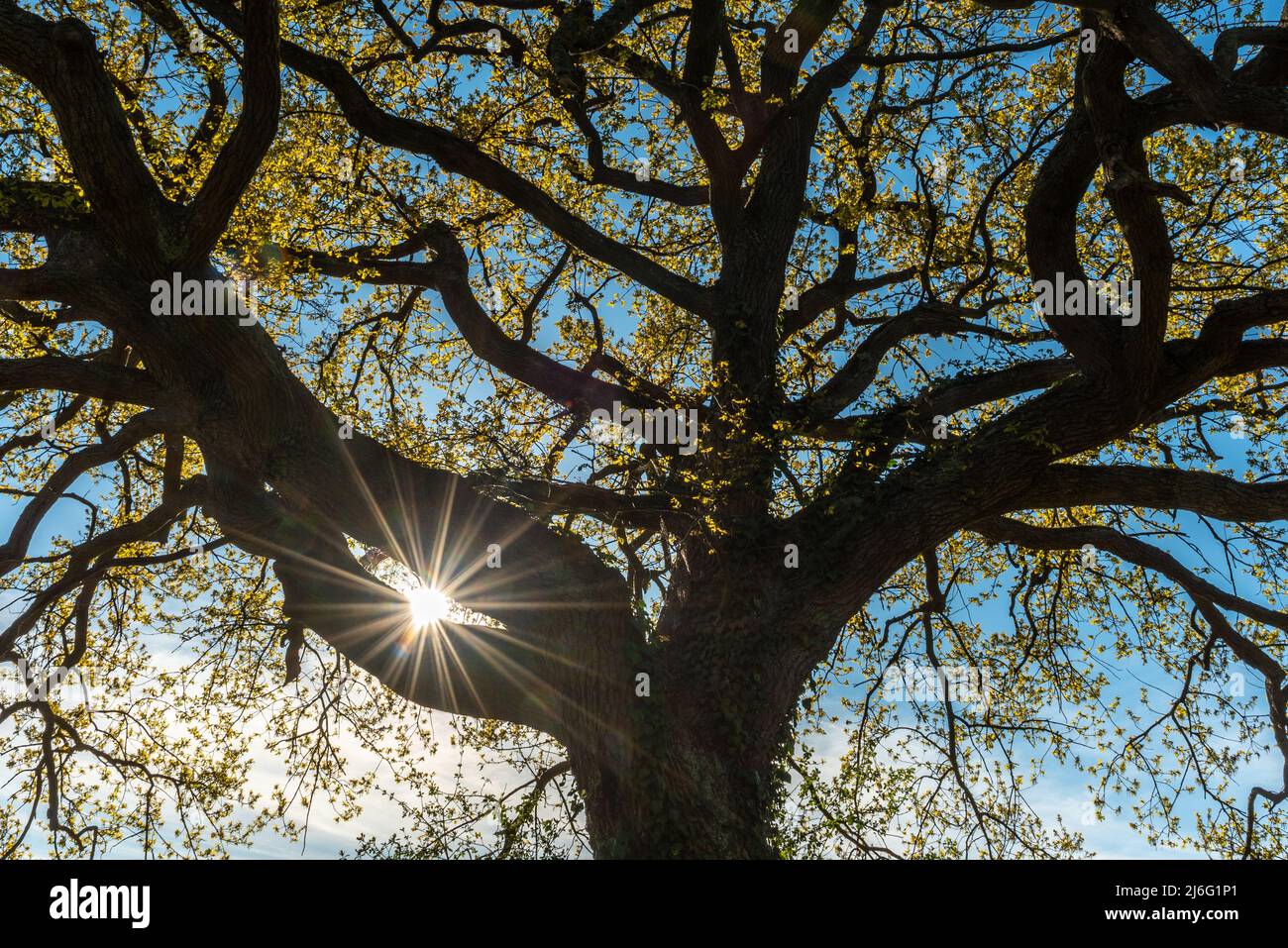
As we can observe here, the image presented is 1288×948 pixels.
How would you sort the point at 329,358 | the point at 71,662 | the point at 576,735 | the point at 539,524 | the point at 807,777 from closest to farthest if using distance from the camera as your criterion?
the point at 576,735
the point at 539,524
the point at 807,777
the point at 71,662
the point at 329,358

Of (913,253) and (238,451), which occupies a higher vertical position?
(913,253)

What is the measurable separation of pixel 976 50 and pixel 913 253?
11.2ft

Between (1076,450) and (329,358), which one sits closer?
(1076,450)

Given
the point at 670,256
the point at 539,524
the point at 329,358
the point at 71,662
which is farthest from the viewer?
the point at 670,256

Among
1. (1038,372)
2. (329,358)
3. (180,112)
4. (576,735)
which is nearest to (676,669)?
(576,735)

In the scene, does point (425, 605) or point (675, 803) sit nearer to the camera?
point (675, 803)

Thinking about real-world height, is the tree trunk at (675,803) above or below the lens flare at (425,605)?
below

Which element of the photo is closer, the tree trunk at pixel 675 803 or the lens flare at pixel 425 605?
the tree trunk at pixel 675 803

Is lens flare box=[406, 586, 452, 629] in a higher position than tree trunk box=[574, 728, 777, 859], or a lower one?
higher

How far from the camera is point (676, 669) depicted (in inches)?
261

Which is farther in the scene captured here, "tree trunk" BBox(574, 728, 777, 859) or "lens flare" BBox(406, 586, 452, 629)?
"lens flare" BBox(406, 586, 452, 629)

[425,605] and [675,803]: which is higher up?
[425,605]
